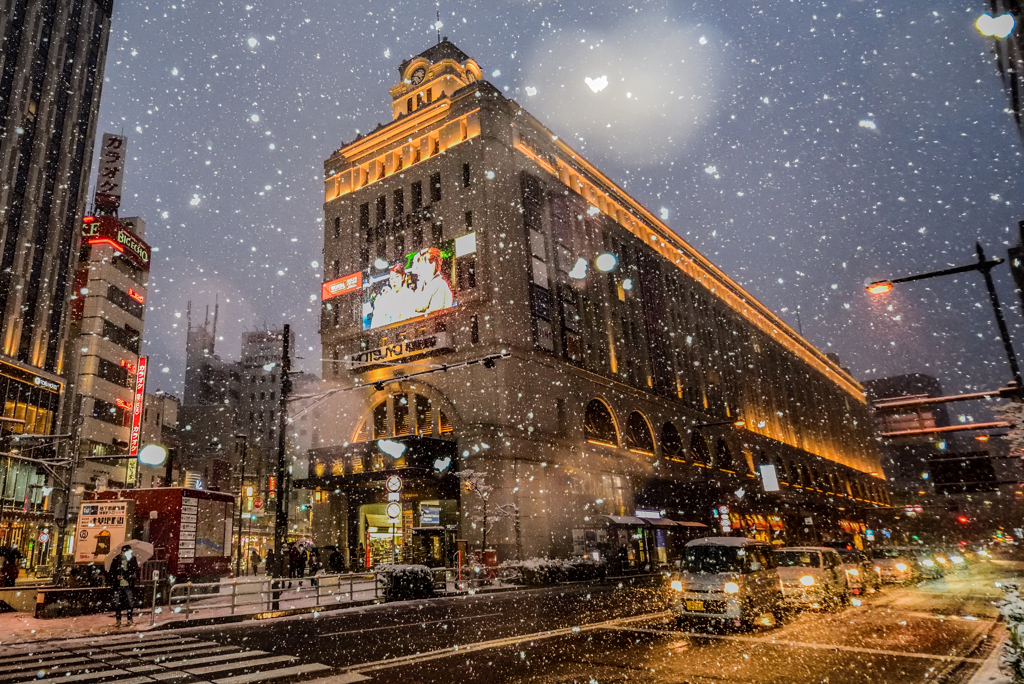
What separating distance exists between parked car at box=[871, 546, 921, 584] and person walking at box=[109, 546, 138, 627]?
88.5 ft

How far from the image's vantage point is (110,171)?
2276 inches

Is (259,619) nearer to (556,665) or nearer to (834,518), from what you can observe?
(556,665)

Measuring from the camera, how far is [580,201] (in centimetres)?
4894

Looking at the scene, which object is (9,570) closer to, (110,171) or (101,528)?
(101,528)

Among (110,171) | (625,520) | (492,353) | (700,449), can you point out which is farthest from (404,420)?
(110,171)

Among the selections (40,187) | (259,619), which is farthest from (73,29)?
(259,619)

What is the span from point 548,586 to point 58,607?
1909 cm

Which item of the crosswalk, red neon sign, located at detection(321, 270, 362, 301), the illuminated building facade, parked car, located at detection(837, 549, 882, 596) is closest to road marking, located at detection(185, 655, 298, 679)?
the crosswalk

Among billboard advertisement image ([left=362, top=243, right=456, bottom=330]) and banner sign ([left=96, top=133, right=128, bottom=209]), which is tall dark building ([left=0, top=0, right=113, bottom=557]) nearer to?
banner sign ([left=96, top=133, right=128, bottom=209])

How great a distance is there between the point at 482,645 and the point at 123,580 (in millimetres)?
10972

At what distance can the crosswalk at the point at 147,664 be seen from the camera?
27.9 ft

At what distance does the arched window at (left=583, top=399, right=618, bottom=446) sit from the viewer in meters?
42.6

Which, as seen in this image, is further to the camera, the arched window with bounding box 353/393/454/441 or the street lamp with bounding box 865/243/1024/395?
the arched window with bounding box 353/393/454/441

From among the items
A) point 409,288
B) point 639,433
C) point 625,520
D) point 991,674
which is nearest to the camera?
point 991,674
